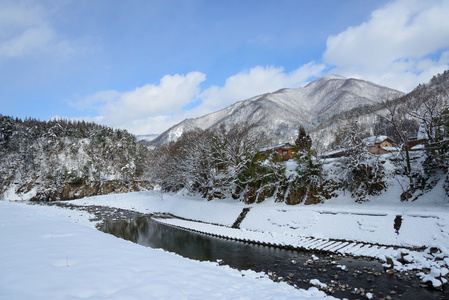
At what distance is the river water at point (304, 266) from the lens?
9.09 metres

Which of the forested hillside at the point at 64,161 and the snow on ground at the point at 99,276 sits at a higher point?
the forested hillside at the point at 64,161

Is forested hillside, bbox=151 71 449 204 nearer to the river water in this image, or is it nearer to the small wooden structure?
the small wooden structure

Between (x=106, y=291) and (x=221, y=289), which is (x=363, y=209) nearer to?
(x=221, y=289)

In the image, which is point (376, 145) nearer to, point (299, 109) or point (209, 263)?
point (209, 263)

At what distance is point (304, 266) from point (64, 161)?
72117mm

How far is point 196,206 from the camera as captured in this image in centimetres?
2966

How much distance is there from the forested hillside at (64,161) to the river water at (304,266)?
42.0 meters

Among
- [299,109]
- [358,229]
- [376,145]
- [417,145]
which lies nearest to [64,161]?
[358,229]

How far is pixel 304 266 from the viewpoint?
12062mm

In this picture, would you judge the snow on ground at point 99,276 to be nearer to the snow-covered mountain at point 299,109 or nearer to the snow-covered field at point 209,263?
the snow-covered field at point 209,263

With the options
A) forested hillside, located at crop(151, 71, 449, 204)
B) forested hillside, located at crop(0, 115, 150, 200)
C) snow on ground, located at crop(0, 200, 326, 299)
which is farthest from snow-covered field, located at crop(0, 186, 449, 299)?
forested hillside, located at crop(0, 115, 150, 200)

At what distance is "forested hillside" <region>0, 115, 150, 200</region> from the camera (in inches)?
2229

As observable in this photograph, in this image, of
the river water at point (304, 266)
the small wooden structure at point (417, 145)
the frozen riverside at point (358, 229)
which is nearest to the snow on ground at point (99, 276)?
the river water at point (304, 266)

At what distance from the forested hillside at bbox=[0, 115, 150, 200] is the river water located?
1654 inches
